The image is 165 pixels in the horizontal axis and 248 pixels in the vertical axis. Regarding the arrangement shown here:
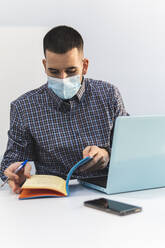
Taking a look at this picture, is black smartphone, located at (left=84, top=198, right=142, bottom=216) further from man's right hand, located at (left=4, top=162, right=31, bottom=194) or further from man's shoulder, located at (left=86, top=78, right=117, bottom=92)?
man's shoulder, located at (left=86, top=78, right=117, bottom=92)

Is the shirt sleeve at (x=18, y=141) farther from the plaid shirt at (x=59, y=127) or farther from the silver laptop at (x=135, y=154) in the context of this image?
the silver laptop at (x=135, y=154)

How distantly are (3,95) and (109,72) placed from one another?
77cm

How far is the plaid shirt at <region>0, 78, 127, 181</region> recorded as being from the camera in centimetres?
169

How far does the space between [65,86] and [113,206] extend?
0.71m

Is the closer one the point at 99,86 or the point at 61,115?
the point at 61,115

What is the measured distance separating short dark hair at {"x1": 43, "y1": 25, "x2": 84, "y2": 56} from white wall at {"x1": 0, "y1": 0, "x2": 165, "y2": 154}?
0.73 meters

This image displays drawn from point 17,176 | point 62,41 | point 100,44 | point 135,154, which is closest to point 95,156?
point 135,154

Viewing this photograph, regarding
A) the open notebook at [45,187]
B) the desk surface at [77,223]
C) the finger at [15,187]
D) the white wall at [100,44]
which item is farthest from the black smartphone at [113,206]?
the white wall at [100,44]

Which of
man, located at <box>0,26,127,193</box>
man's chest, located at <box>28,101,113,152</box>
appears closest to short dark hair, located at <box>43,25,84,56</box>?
man, located at <box>0,26,127,193</box>

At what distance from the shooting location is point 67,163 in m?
1.72

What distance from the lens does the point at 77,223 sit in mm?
949

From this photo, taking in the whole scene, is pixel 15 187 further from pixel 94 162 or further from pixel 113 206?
pixel 113 206

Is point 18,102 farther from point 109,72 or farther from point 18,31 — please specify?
point 109,72
